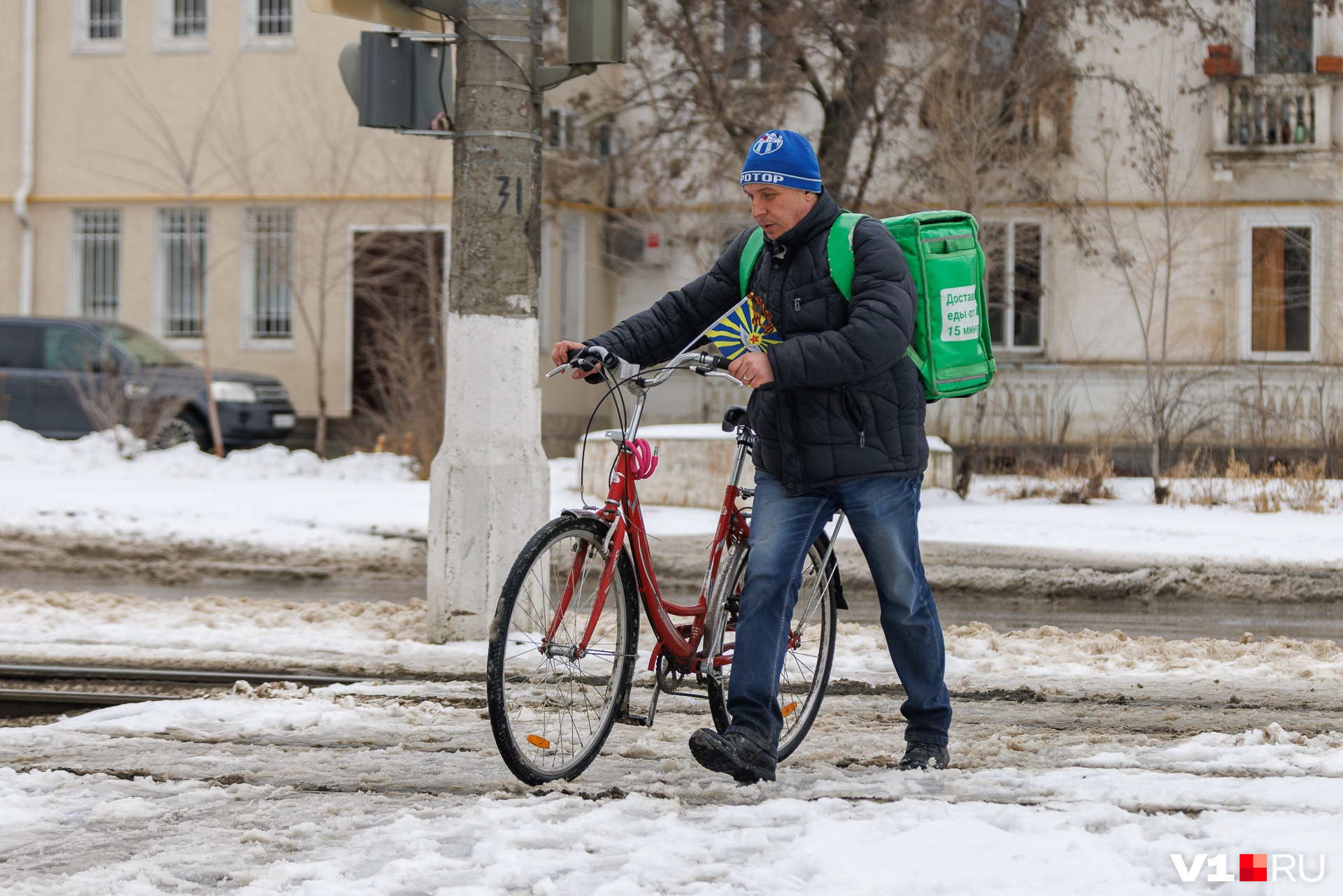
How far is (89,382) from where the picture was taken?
17.5m

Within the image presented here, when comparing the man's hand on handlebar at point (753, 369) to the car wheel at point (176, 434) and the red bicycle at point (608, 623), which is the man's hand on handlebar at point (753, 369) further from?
the car wheel at point (176, 434)

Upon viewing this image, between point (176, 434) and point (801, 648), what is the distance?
1386cm

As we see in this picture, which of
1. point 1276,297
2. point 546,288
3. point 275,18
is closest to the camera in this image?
point 1276,297

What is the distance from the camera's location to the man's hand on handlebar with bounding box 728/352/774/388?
4254 mm

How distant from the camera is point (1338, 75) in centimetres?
2020

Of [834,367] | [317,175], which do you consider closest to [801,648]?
[834,367]

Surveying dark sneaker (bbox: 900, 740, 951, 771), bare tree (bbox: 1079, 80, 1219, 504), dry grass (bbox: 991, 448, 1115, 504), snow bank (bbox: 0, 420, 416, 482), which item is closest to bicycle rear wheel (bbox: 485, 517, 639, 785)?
dark sneaker (bbox: 900, 740, 951, 771)

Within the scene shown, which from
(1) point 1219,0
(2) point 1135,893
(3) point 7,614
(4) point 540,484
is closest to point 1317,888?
(2) point 1135,893

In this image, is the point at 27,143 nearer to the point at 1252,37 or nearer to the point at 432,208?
the point at 432,208

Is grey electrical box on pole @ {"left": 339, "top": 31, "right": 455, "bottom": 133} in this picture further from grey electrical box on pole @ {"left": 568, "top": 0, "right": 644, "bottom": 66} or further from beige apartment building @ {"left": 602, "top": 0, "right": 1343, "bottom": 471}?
beige apartment building @ {"left": 602, "top": 0, "right": 1343, "bottom": 471}

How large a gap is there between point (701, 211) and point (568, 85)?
4516mm

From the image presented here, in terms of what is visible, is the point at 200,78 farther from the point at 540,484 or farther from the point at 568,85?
the point at 540,484

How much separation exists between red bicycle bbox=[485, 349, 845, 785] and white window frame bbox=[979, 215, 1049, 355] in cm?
1242
